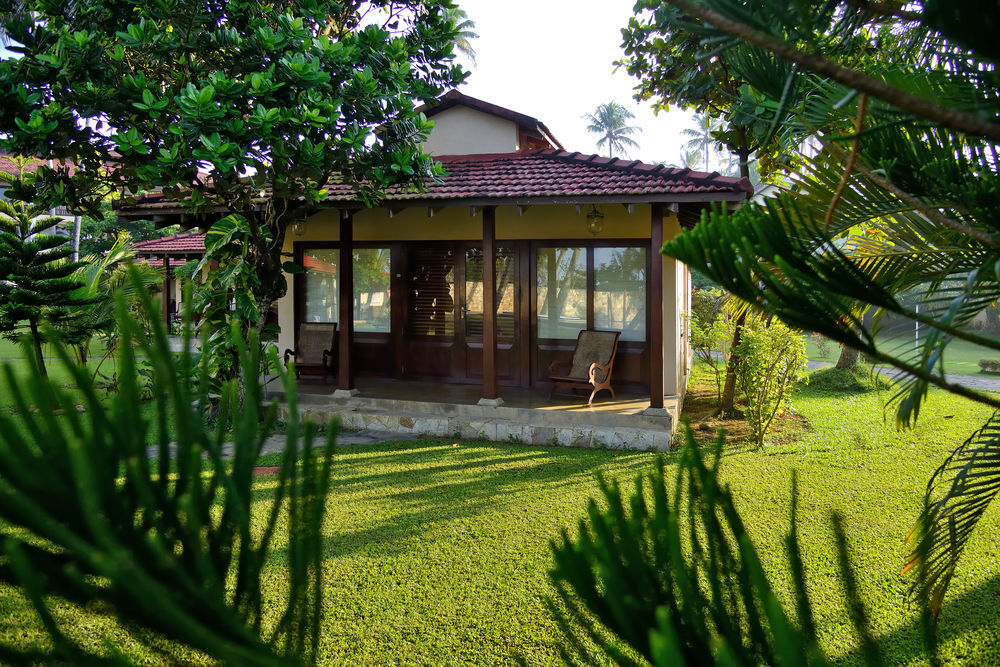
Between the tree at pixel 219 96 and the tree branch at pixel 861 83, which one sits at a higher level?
the tree at pixel 219 96

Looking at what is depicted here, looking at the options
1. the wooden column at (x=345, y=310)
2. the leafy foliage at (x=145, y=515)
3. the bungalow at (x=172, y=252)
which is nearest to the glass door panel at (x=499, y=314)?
the wooden column at (x=345, y=310)

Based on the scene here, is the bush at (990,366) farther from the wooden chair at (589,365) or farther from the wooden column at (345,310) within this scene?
the wooden column at (345,310)

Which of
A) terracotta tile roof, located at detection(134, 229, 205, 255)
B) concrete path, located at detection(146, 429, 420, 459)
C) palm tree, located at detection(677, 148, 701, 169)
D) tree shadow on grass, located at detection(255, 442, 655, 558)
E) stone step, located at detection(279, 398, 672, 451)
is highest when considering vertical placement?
palm tree, located at detection(677, 148, 701, 169)

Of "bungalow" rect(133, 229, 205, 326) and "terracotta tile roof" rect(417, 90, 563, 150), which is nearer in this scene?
"terracotta tile roof" rect(417, 90, 563, 150)

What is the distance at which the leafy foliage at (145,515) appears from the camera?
0.74m

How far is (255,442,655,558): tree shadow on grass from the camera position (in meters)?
5.87

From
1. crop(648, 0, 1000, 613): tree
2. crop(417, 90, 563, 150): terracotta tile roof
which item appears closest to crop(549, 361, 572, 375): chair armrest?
crop(417, 90, 563, 150): terracotta tile roof

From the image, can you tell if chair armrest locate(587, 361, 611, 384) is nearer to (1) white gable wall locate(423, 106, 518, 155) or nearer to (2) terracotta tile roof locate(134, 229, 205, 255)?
(1) white gable wall locate(423, 106, 518, 155)

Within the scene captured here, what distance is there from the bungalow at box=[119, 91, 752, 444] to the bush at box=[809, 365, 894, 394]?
4652mm

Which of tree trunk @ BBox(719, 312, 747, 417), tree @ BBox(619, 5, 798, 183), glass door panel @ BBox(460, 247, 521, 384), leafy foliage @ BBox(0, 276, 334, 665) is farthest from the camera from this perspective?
glass door panel @ BBox(460, 247, 521, 384)

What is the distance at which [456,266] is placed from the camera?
11.9m

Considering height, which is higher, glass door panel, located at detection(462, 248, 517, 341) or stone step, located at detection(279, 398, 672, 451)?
glass door panel, located at detection(462, 248, 517, 341)

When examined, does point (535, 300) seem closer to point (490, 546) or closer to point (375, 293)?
point (375, 293)

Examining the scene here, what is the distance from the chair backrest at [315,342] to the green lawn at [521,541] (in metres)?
3.56
